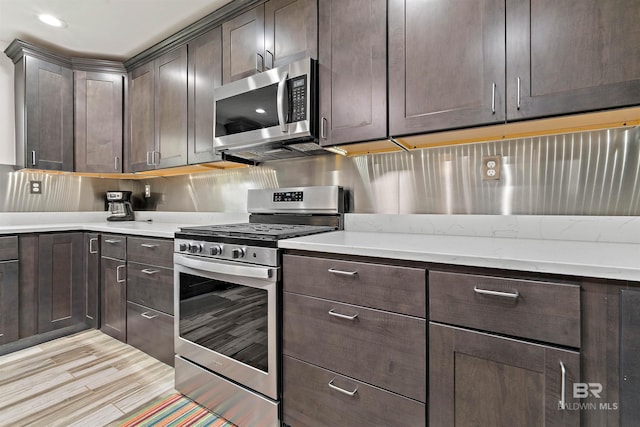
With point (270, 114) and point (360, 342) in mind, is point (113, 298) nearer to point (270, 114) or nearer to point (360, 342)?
point (270, 114)

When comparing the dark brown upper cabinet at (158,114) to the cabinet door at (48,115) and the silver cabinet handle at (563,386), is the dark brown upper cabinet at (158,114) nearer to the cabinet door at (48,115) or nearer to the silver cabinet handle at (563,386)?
the cabinet door at (48,115)

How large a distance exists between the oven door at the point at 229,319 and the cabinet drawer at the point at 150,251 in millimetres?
203

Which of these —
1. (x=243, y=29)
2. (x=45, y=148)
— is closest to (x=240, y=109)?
(x=243, y=29)

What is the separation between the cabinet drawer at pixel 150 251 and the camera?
6.24 ft

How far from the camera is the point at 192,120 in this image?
2.31 meters

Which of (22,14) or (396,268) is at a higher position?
(22,14)

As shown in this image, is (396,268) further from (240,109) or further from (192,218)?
(192,218)

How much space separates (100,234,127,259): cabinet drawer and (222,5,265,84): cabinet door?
139cm

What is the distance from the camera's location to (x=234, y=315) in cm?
151

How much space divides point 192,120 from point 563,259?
93.8 inches

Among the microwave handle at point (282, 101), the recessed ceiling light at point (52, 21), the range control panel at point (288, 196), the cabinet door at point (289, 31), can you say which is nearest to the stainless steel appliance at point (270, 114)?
the microwave handle at point (282, 101)

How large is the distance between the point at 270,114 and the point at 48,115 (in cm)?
221

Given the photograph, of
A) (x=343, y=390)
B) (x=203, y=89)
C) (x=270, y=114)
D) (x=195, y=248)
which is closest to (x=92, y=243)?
(x=195, y=248)

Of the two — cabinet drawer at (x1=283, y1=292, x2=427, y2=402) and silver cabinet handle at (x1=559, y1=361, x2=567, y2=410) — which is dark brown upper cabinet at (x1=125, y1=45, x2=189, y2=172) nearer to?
cabinet drawer at (x1=283, y1=292, x2=427, y2=402)
